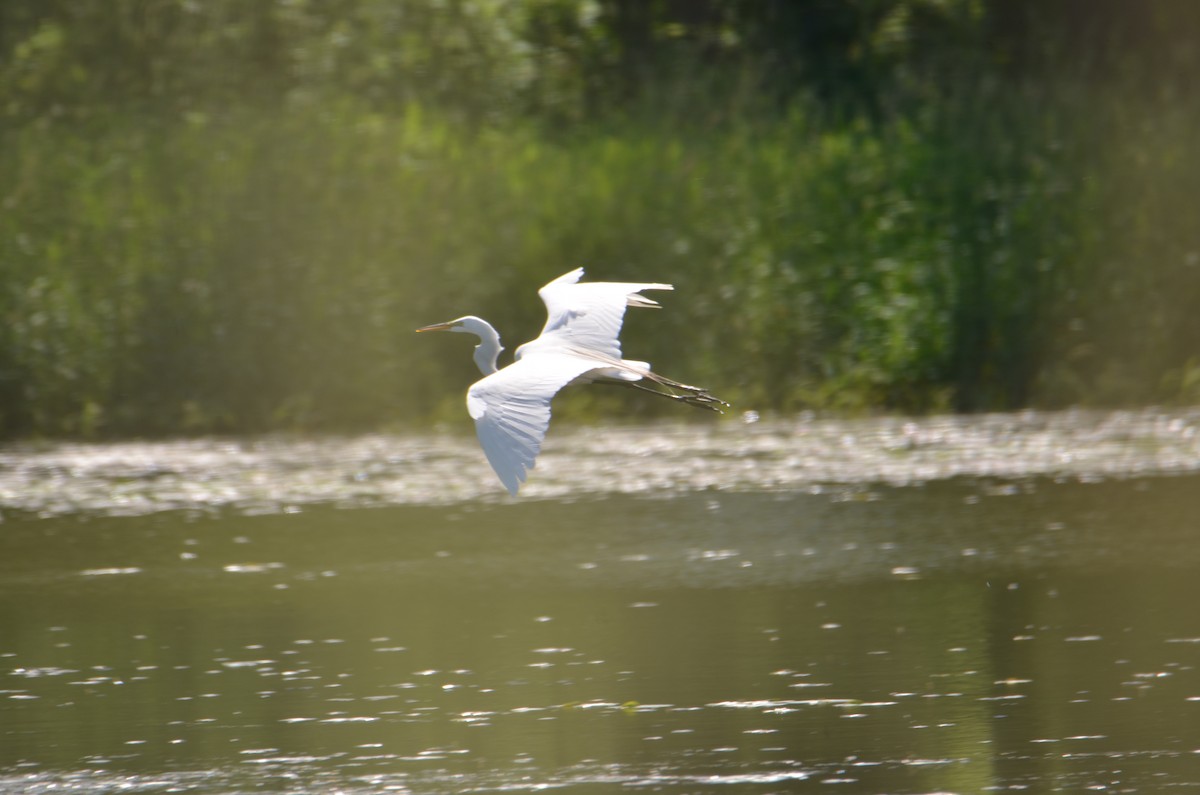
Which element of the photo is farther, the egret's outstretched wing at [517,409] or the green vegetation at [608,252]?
the green vegetation at [608,252]

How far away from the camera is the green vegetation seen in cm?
1438

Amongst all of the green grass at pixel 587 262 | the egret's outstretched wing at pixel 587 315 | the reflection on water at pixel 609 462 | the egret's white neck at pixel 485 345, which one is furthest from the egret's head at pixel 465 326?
the green grass at pixel 587 262

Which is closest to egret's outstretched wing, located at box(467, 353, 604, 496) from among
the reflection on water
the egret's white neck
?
the egret's white neck

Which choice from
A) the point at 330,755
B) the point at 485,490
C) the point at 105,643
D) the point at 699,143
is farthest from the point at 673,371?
the point at 330,755

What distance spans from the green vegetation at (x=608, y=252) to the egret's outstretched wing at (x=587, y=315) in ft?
19.9

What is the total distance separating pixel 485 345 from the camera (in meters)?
7.81

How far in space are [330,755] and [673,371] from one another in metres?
8.75

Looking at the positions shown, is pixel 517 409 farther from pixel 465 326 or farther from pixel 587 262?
pixel 587 262

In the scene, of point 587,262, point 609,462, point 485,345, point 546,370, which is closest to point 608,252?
point 587,262

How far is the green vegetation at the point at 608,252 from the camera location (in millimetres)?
14375

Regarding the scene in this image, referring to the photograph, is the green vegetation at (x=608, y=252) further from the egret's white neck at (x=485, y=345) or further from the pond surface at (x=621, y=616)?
the egret's white neck at (x=485, y=345)

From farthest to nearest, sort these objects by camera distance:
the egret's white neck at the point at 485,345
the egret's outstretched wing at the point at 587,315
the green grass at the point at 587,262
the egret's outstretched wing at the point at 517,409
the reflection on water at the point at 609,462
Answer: the green grass at the point at 587,262 → the reflection on water at the point at 609,462 → the egret's white neck at the point at 485,345 → the egret's outstretched wing at the point at 587,315 → the egret's outstretched wing at the point at 517,409

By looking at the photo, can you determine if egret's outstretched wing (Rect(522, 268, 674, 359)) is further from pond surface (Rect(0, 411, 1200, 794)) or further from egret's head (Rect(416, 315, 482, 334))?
pond surface (Rect(0, 411, 1200, 794))

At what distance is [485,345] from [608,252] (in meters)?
7.23
